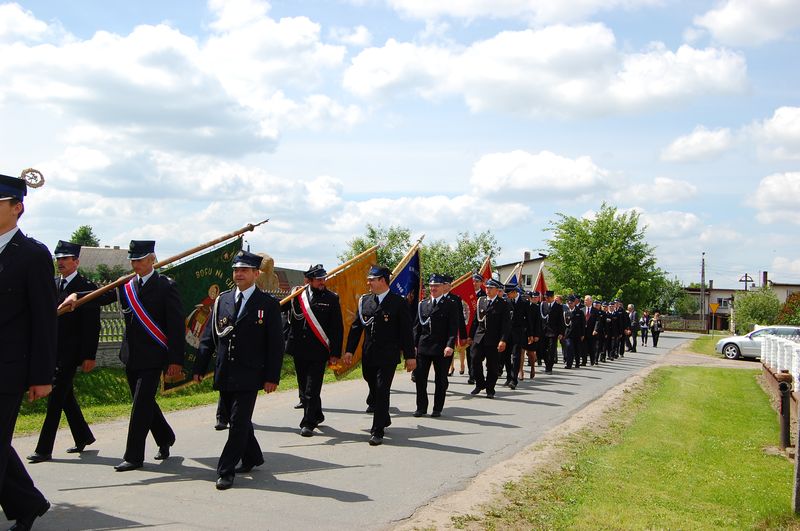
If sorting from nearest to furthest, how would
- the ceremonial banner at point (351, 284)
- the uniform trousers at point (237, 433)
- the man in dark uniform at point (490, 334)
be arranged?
the uniform trousers at point (237, 433) < the ceremonial banner at point (351, 284) < the man in dark uniform at point (490, 334)

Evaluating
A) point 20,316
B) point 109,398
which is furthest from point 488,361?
point 20,316

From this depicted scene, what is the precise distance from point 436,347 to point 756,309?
178ft

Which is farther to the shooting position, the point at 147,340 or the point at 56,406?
the point at 56,406

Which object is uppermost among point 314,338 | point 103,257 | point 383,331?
point 103,257

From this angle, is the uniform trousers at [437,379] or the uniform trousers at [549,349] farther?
the uniform trousers at [549,349]

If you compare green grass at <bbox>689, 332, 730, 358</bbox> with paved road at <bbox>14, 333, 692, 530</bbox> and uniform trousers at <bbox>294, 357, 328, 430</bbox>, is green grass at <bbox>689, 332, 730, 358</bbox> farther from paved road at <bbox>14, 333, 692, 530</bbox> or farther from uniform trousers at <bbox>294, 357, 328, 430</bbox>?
uniform trousers at <bbox>294, 357, 328, 430</bbox>

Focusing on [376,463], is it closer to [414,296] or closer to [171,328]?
[171,328]

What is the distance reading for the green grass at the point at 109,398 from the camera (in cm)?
1060

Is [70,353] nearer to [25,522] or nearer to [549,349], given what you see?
[25,522]

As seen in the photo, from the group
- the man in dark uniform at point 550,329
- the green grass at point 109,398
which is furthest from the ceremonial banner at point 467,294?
the green grass at point 109,398

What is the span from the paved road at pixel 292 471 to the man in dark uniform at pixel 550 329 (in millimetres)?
7815

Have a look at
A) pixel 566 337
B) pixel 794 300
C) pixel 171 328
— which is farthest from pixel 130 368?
pixel 794 300

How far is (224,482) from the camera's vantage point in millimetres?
6445

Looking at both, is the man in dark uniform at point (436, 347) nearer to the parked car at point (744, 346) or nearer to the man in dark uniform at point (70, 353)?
the man in dark uniform at point (70, 353)
